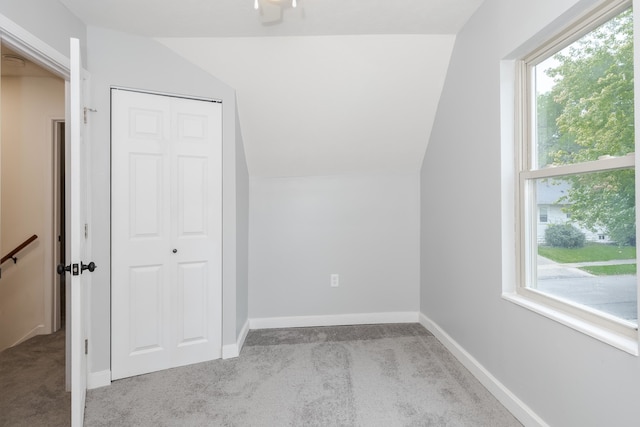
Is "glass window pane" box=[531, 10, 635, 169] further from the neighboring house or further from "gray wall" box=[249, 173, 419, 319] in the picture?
"gray wall" box=[249, 173, 419, 319]

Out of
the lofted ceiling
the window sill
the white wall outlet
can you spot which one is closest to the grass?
the window sill

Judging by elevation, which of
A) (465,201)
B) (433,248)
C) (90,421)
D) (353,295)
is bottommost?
(90,421)

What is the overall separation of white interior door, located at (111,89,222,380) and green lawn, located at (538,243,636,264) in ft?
7.02

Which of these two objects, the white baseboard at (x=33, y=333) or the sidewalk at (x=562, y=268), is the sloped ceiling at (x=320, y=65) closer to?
the sidewalk at (x=562, y=268)

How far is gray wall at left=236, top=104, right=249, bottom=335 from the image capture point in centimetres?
255

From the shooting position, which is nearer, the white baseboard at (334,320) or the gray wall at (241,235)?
the gray wall at (241,235)

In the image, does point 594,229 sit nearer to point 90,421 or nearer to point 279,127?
point 279,127

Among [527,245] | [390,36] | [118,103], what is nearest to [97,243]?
[118,103]

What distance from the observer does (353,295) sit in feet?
10.2

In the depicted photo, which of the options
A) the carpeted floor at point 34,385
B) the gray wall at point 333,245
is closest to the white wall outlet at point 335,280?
the gray wall at point 333,245

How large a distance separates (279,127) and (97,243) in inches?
64.1

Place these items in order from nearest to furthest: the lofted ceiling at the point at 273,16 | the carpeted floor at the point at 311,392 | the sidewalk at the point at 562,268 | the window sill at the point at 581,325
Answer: the window sill at the point at 581,325 < the sidewalk at the point at 562,268 < the carpeted floor at the point at 311,392 < the lofted ceiling at the point at 273,16

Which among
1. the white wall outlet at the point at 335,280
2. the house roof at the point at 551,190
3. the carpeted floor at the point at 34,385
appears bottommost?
the carpeted floor at the point at 34,385

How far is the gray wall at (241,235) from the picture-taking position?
8.36ft
